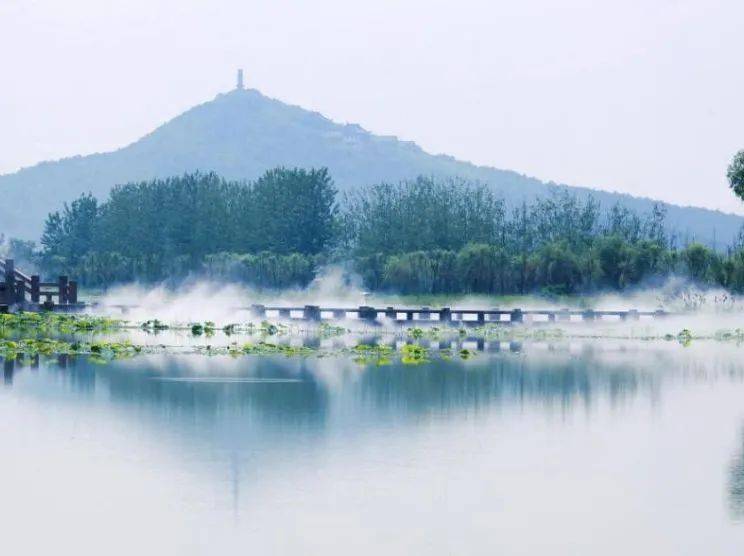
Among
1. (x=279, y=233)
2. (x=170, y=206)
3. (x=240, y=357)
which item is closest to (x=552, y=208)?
(x=279, y=233)

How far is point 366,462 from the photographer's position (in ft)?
70.8

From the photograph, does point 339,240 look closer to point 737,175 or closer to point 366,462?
point 737,175

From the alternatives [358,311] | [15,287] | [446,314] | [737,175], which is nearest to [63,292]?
[15,287]

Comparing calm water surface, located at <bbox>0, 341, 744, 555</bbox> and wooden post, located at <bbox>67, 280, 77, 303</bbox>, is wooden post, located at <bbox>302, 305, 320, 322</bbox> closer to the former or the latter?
wooden post, located at <bbox>67, 280, 77, 303</bbox>

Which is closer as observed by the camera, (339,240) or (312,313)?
(312,313)

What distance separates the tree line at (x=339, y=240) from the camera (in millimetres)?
81125

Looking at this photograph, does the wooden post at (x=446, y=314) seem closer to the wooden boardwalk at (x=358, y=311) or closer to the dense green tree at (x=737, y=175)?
the wooden boardwalk at (x=358, y=311)

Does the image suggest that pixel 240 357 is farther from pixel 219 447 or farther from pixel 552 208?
pixel 552 208

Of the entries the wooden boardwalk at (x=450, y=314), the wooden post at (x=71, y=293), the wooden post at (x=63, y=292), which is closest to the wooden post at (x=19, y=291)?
the wooden post at (x=63, y=292)

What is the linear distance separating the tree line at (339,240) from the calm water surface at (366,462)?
148 feet

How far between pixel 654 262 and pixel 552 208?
2398cm

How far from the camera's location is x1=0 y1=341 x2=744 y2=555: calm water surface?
662 inches

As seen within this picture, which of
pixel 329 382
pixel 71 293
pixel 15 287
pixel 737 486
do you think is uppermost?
pixel 15 287

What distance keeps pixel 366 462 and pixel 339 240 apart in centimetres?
9064
